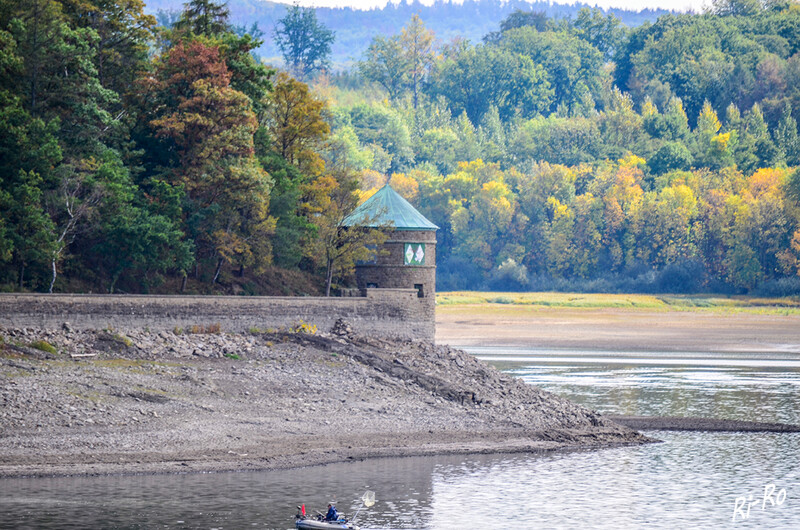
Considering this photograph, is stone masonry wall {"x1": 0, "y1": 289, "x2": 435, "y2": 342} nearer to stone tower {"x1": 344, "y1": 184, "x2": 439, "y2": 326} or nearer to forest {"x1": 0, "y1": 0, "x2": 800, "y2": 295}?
stone tower {"x1": 344, "y1": 184, "x2": 439, "y2": 326}

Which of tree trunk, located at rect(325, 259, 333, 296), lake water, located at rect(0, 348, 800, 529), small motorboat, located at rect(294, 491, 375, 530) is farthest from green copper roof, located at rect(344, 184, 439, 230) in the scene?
small motorboat, located at rect(294, 491, 375, 530)

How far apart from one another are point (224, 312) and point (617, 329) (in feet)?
167

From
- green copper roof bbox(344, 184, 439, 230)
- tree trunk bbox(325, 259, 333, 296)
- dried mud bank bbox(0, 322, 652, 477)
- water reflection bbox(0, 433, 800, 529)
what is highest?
green copper roof bbox(344, 184, 439, 230)

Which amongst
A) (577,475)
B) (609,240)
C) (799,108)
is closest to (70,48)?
(577,475)

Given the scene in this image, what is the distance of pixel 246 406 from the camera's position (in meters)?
40.4

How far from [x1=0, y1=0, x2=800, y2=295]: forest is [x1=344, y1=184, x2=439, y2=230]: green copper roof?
118cm

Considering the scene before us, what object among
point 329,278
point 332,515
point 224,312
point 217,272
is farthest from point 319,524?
point 329,278

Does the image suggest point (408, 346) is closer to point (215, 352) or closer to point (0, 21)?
point (215, 352)

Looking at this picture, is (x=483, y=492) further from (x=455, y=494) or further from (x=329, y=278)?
(x=329, y=278)

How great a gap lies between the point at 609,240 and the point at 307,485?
11011 centimetres

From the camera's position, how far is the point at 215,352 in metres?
45.2

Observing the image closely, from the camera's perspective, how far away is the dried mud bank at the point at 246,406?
34.7m

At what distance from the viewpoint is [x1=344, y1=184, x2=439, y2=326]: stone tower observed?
57062 mm

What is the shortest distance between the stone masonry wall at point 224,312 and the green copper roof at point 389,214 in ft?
13.0
